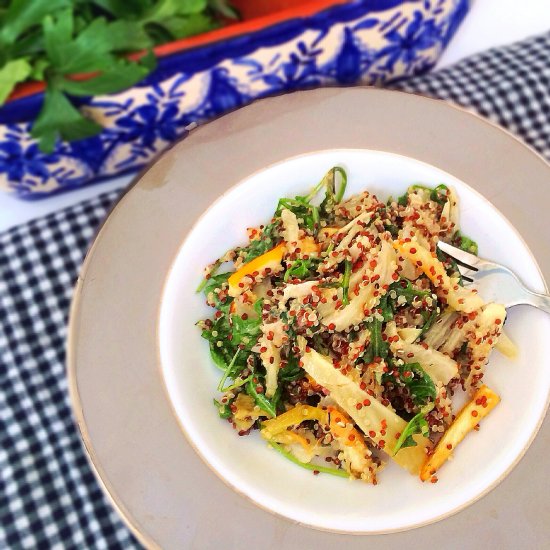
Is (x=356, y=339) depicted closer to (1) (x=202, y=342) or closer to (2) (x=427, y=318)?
(2) (x=427, y=318)

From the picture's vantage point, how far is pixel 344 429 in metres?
1.20

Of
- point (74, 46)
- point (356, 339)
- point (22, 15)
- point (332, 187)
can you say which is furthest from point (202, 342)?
point (22, 15)

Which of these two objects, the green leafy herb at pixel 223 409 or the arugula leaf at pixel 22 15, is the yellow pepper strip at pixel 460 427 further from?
the arugula leaf at pixel 22 15

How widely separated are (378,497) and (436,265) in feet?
1.48

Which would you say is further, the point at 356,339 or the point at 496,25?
the point at 496,25

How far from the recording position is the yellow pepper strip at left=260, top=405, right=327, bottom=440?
48.7 inches

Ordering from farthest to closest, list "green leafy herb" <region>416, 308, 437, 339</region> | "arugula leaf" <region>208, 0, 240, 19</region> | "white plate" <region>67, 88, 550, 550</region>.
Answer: "arugula leaf" <region>208, 0, 240, 19</region> → "green leafy herb" <region>416, 308, 437, 339</region> → "white plate" <region>67, 88, 550, 550</region>

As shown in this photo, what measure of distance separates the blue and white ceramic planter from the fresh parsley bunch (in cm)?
4

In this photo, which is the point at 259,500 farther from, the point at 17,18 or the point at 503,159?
the point at 17,18

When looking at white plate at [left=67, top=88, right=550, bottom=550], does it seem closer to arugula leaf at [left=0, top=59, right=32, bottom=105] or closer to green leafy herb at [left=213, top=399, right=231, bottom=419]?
green leafy herb at [left=213, top=399, right=231, bottom=419]

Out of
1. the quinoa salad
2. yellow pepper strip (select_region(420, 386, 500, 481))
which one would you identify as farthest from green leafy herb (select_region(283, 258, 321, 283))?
yellow pepper strip (select_region(420, 386, 500, 481))

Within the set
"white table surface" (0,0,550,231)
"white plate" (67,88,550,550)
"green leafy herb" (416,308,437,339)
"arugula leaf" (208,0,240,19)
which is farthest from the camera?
"white table surface" (0,0,550,231)

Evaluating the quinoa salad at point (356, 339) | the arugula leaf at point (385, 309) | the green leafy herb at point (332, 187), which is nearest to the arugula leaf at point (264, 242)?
the quinoa salad at point (356, 339)

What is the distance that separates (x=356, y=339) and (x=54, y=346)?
75cm
